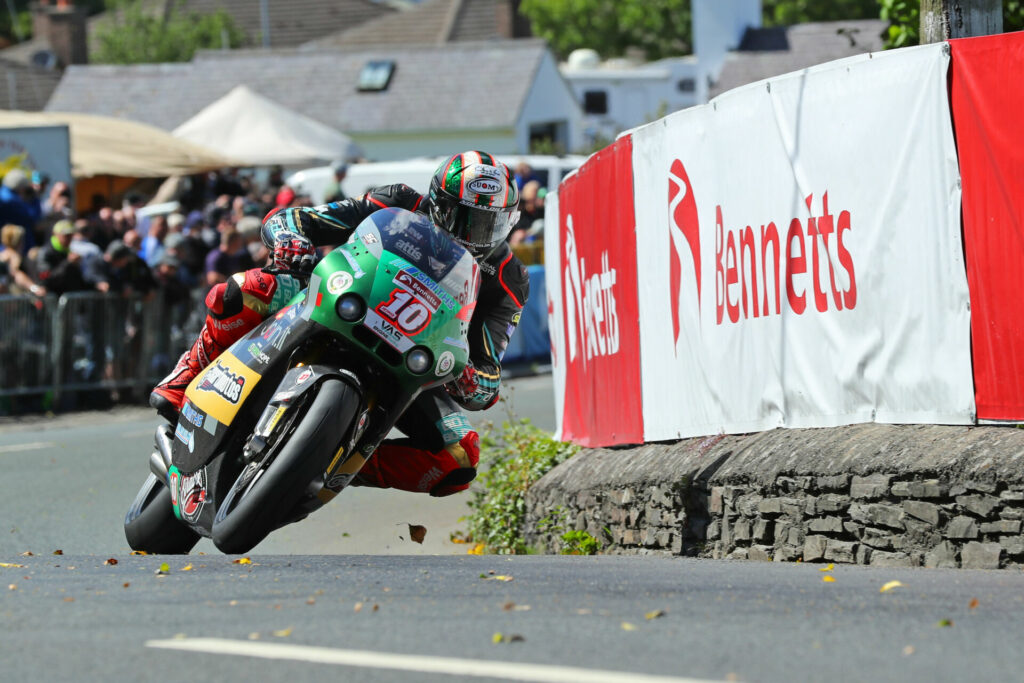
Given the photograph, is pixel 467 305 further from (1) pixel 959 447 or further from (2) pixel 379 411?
(1) pixel 959 447

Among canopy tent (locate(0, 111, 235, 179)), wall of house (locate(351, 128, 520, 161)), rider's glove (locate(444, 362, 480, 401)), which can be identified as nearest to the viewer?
rider's glove (locate(444, 362, 480, 401))

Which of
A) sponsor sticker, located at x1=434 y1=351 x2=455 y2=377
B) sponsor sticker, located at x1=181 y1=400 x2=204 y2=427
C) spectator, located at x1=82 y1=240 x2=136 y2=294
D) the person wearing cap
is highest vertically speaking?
the person wearing cap

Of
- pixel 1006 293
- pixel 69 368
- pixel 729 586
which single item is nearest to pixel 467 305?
pixel 729 586

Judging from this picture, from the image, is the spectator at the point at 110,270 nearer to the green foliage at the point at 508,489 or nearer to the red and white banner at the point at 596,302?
the red and white banner at the point at 596,302

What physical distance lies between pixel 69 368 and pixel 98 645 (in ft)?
41.8

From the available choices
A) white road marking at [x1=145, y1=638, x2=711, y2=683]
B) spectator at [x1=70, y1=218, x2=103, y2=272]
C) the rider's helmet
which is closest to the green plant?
the rider's helmet

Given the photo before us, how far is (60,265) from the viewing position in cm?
1647

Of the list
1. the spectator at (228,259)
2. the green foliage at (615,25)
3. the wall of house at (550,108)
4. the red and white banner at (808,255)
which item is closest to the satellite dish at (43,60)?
the wall of house at (550,108)

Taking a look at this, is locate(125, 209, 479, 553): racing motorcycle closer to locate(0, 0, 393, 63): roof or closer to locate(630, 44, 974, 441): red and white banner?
locate(630, 44, 974, 441): red and white banner

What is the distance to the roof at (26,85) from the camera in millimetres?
60781

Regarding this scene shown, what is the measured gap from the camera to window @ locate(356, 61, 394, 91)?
5225 centimetres

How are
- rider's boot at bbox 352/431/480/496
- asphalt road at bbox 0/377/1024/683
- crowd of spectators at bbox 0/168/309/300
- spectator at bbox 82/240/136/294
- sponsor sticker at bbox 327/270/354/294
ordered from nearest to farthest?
asphalt road at bbox 0/377/1024/683 < sponsor sticker at bbox 327/270/354/294 < rider's boot at bbox 352/431/480/496 < crowd of spectators at bbox 0/168/309/300 < spectator at bbox 82/240/136/294

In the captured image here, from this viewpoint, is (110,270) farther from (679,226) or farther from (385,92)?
(385,92)

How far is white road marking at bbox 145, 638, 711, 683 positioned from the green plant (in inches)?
172
